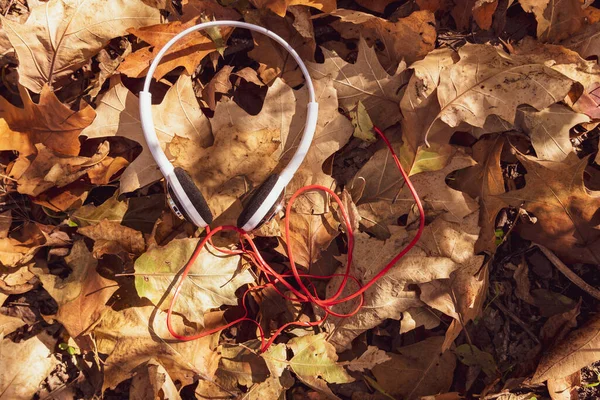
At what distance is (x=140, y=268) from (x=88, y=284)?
8.3 inches

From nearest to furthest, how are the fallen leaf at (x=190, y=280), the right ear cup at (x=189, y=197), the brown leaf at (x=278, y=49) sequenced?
the right ear cup at (x=189, y=197) < the fallen leaf at (x=190, y=280) < the brown leaf at (x=278, y=49)

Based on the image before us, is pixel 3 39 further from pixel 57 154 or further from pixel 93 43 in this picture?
pixel 57 154

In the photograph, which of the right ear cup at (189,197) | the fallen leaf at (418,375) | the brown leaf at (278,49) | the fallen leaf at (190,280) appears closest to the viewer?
the right ear cup at (189,197)

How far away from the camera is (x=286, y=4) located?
1.96 metres

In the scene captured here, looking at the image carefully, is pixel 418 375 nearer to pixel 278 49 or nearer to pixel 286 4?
pixel 278 49

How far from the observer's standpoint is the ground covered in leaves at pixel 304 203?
6.14ft

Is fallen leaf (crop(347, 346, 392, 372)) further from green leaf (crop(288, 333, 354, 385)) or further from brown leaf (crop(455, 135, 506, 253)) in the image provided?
brown leaf (crop(455, 135, 506, 253))

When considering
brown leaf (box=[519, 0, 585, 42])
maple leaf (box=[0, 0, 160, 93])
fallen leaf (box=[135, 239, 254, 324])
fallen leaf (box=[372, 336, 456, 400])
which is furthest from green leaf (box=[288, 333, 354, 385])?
brown leaf (box=[519, 0, 585, 42])

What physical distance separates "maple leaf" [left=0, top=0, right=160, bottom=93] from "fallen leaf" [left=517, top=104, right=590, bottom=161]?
148cm

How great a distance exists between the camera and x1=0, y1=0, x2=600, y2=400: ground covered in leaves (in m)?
1.87

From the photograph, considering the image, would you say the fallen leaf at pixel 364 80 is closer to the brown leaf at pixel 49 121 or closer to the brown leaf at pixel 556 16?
the brown leaf at pixel 556 16

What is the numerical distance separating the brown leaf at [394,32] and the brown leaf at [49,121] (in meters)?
1.04

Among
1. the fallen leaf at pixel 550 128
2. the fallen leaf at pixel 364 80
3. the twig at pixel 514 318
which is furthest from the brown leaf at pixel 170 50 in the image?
the twig at pixel 514 318

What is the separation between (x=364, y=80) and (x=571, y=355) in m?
1.28
